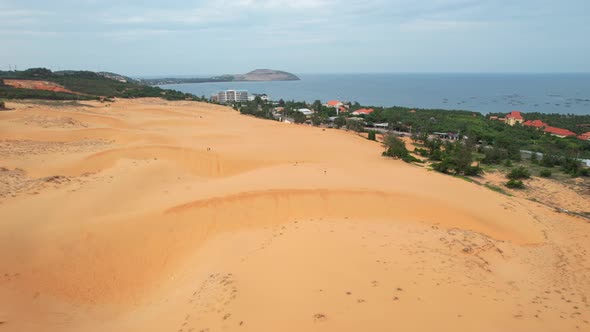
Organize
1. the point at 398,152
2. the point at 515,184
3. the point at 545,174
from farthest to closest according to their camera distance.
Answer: the point at 398,152
the point at 545,174
the point at 515,184

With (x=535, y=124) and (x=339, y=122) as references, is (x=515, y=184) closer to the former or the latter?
(x=339, y=122)

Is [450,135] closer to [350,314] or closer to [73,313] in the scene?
[350,314]

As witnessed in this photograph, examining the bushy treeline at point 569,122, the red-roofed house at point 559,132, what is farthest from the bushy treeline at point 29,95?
the bushy treeline at point 569,122

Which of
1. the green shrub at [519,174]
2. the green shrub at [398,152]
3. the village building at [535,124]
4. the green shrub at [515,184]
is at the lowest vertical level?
the green shrub at [515,184]

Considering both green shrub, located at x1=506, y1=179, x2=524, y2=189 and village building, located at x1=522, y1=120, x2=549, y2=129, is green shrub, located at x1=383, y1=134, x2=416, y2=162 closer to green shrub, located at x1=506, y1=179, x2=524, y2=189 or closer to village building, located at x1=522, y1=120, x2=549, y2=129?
green shrub, located at x1=506, y1=179, x2=524, y2=189

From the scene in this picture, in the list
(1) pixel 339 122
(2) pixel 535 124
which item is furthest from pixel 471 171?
(2) pixel 535 124

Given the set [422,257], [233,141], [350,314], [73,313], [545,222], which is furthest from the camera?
[233,141]

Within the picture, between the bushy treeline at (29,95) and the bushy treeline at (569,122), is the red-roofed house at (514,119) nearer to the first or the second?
the bushy treeline at (569,122)

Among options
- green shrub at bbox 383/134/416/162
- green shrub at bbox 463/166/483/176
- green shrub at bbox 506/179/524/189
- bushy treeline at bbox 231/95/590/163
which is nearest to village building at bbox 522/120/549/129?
bushy treeline at bbox 231/95/590/163

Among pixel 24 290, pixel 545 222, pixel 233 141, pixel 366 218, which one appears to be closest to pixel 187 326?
pixel 24 290
